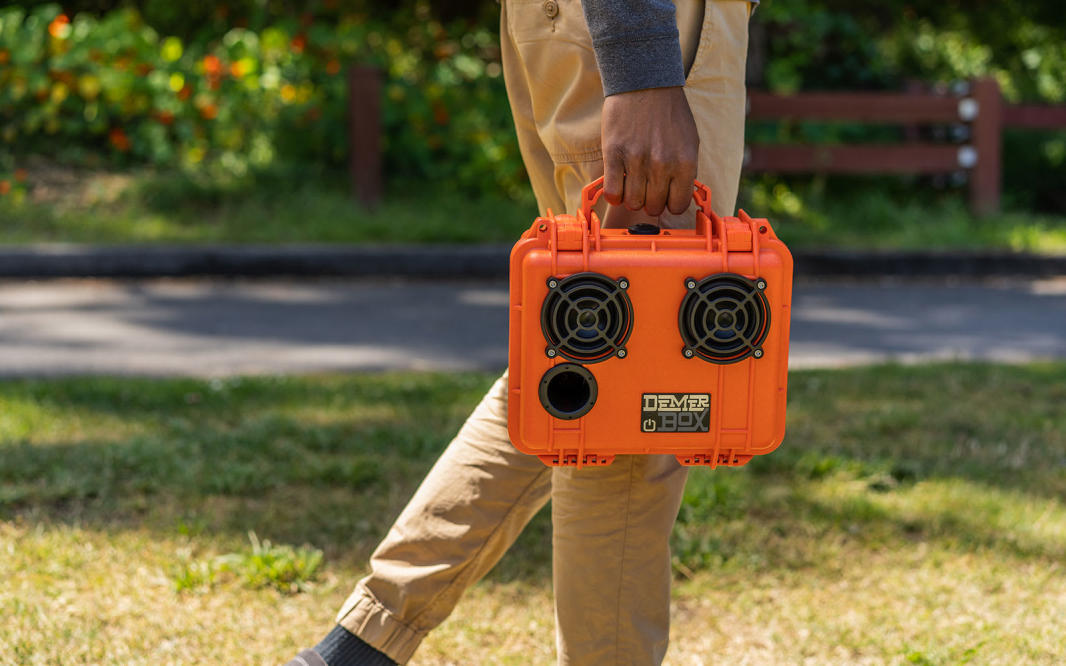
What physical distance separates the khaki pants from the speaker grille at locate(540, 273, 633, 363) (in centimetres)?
22

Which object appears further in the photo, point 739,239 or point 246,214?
point 246,214

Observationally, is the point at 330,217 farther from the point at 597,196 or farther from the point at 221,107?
the point at 597,196

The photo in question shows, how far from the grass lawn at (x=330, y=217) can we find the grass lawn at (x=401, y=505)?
423 centimetres

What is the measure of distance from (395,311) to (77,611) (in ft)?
13.6

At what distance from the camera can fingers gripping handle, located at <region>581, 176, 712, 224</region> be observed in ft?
5.52

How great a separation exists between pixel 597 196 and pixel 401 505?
1551 millimetres

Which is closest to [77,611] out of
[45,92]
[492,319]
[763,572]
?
[763,572]

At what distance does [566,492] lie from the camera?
1892mm

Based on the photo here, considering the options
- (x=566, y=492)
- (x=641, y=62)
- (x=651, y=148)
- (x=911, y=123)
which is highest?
(x=641, y=62)

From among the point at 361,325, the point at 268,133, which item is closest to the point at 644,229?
the point at 361,325

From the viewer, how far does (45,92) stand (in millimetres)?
9109

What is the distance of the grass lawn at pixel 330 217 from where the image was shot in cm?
817

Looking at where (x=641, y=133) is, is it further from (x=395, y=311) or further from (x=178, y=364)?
(x=395, y=311)

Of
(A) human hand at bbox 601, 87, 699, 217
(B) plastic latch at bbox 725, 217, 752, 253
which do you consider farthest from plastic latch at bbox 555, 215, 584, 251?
(B) plastic latch at bbox 725, 217, 752, 253
